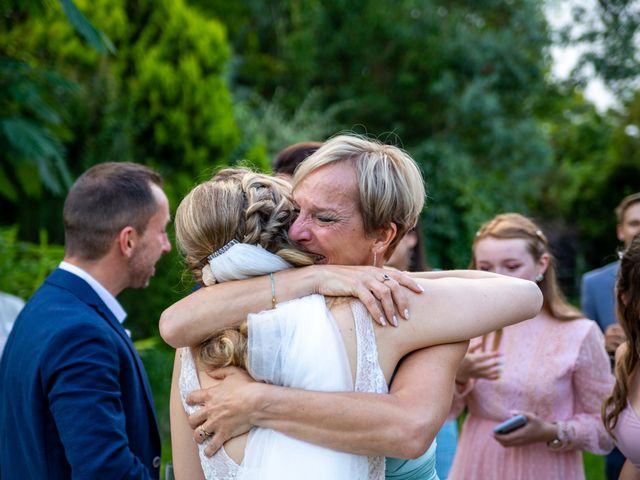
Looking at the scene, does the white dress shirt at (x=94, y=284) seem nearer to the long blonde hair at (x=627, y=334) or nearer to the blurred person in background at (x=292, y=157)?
the blurred person in background at (x=292, y=157)

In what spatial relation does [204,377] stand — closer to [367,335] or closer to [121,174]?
[367,335]

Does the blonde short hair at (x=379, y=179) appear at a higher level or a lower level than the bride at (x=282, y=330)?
higher

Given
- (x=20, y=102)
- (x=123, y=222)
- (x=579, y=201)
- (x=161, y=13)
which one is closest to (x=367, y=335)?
(x=123, y=222)

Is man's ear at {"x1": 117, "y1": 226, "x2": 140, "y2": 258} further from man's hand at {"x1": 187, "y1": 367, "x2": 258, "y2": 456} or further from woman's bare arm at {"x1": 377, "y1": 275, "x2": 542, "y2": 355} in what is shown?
woman's bare arm at {"x1": 377, "y1": 275, "x2": 542, "y2": 355}

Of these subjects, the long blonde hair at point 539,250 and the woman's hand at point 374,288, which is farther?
the long blonde hair at point 539,250

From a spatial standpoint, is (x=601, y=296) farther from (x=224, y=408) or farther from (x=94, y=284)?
(x=224, y=408)

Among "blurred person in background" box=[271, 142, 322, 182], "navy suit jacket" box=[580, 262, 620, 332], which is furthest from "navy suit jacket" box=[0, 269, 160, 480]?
"navy suit jacket" box=[580, 262, 620, 332]

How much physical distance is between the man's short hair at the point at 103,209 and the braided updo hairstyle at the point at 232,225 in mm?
926

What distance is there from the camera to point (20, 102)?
5.50 meters

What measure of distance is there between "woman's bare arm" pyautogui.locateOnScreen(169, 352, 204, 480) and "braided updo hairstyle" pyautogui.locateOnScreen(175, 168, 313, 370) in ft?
0.57

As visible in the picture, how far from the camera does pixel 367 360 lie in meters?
1.95

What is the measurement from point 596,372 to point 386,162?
202 centimetres

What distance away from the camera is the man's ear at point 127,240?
9.88 feet

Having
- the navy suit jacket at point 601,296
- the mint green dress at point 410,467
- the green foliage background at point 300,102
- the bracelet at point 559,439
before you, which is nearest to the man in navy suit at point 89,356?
the green foliage background at point 300,102
